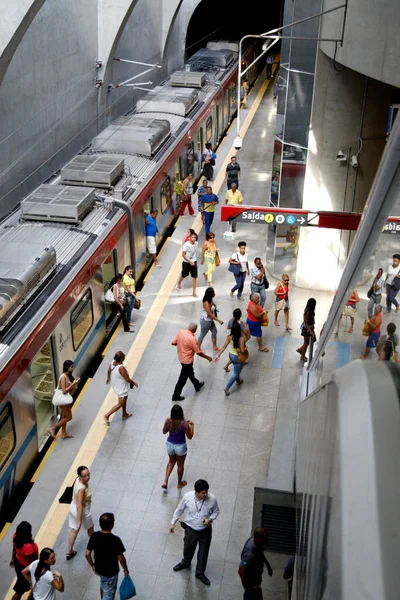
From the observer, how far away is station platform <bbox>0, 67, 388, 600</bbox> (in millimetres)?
8492

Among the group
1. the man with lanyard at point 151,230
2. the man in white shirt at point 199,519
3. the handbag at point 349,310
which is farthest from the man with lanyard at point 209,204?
the handbag at point 349,310

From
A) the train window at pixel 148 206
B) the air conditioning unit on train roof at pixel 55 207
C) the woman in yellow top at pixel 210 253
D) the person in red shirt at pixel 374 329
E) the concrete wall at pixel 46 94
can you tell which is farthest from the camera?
the concrete wall at pixel 46 94

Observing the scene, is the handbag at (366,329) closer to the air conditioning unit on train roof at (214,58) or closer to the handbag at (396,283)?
the handbag at (396,283)

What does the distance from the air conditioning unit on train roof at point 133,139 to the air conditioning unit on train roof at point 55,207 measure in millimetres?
4095

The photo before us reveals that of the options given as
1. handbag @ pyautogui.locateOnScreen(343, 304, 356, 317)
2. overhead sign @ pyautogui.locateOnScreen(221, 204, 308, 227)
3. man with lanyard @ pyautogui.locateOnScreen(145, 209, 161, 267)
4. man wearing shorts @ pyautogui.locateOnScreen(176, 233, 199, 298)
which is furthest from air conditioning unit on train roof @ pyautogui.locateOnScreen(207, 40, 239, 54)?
handbag @ pyautogui.locateOnScreen(343, 304, 356, 317)

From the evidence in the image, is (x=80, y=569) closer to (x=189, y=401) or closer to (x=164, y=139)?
(x=189, y=401)

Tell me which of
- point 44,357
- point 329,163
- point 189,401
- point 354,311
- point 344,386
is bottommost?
point 189,401

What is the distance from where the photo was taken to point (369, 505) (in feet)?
4.78

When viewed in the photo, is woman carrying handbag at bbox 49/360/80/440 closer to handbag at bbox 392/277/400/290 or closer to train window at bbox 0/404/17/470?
train window at bbox 0/404/17/470

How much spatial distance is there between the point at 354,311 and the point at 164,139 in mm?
16473

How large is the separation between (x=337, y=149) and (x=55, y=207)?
554cm

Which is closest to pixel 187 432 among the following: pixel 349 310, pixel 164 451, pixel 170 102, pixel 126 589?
pixel 164 451

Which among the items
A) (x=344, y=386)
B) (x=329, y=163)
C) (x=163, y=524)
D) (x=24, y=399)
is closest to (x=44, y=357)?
(x=24, y=399)

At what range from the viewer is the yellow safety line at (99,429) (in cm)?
904
